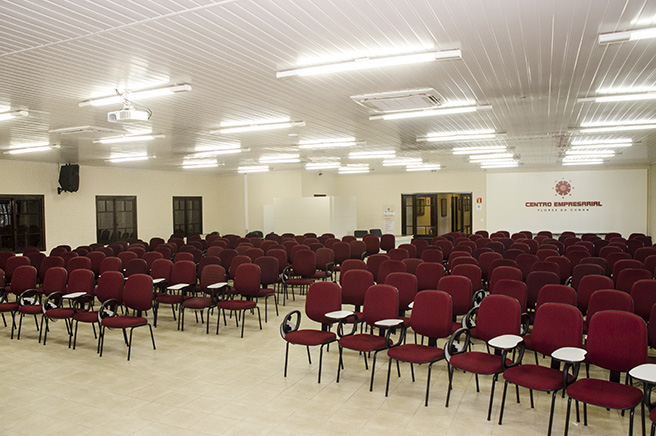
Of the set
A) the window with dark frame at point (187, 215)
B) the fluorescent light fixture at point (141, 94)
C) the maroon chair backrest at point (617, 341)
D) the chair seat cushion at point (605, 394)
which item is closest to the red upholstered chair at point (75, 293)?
the fluorescent light fixture at point (141, 94)

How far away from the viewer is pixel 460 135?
11.2m

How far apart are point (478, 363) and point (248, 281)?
14.8 feet

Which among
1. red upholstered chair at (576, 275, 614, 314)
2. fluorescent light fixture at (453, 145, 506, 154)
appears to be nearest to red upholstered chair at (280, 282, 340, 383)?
red upholstered chair at (576, 275, 614, 314)

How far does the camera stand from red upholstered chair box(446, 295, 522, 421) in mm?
4859

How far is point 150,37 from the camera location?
15.4 feet

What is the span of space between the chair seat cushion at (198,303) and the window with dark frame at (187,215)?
13.1m

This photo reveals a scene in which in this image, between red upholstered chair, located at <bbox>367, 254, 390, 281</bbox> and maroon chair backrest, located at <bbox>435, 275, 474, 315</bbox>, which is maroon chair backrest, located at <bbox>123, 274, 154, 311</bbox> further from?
maroon chair backrest, located at <bbox>435, 275, 474, 315</bbox>

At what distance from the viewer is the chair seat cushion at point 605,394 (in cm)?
388

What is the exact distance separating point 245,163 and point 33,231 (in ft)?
23.3

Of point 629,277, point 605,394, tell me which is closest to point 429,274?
point 629,277

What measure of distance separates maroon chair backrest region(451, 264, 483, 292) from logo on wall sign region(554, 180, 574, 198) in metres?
14.6

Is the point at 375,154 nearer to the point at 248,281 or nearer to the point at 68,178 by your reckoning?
the point at 248,281

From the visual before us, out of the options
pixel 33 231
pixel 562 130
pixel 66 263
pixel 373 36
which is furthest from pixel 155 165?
pixel 373 36

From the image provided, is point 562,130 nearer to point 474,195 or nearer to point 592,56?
point 592,56
